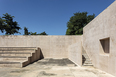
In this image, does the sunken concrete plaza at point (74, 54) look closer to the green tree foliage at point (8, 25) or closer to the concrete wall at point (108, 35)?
the concrete wall at point (108, 35)

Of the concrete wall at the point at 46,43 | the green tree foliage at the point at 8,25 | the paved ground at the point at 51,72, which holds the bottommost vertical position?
the paved ground at the point at 51,72

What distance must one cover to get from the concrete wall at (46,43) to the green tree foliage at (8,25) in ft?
41.9

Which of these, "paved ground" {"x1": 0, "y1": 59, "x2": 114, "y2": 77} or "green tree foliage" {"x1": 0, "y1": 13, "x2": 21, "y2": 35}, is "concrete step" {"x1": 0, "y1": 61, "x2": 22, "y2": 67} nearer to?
"paved ground" {"x1": 0, "y1": 59, "x2": 114, "y2": 77}

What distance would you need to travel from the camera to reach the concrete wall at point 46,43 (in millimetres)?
13000

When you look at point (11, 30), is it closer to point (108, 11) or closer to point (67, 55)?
point (67, 55)

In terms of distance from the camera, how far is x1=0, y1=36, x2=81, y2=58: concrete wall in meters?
13.0

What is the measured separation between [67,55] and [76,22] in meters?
15.2

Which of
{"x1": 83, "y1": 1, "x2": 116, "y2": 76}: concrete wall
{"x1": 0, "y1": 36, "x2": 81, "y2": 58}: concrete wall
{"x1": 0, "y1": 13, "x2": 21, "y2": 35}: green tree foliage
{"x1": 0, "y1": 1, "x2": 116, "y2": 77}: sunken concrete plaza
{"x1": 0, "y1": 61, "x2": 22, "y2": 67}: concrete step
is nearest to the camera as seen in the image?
{"x1": 83, "y1": 1, "x2": 116, "y2": 76}: concrete wall

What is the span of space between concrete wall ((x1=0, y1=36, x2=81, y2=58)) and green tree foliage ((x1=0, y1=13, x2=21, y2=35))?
12.8 meters

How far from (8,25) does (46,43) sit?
18317 millimetres

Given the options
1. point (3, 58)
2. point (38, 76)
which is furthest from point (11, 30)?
point (38, 76)

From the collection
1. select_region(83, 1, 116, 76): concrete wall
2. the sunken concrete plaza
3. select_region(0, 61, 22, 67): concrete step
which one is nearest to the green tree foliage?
the sunken concrete plaza

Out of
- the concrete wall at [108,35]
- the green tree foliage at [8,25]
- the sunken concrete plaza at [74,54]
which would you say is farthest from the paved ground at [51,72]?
the green tree foliage at [8,25]

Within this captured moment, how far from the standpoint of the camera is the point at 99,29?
6.25 meters
